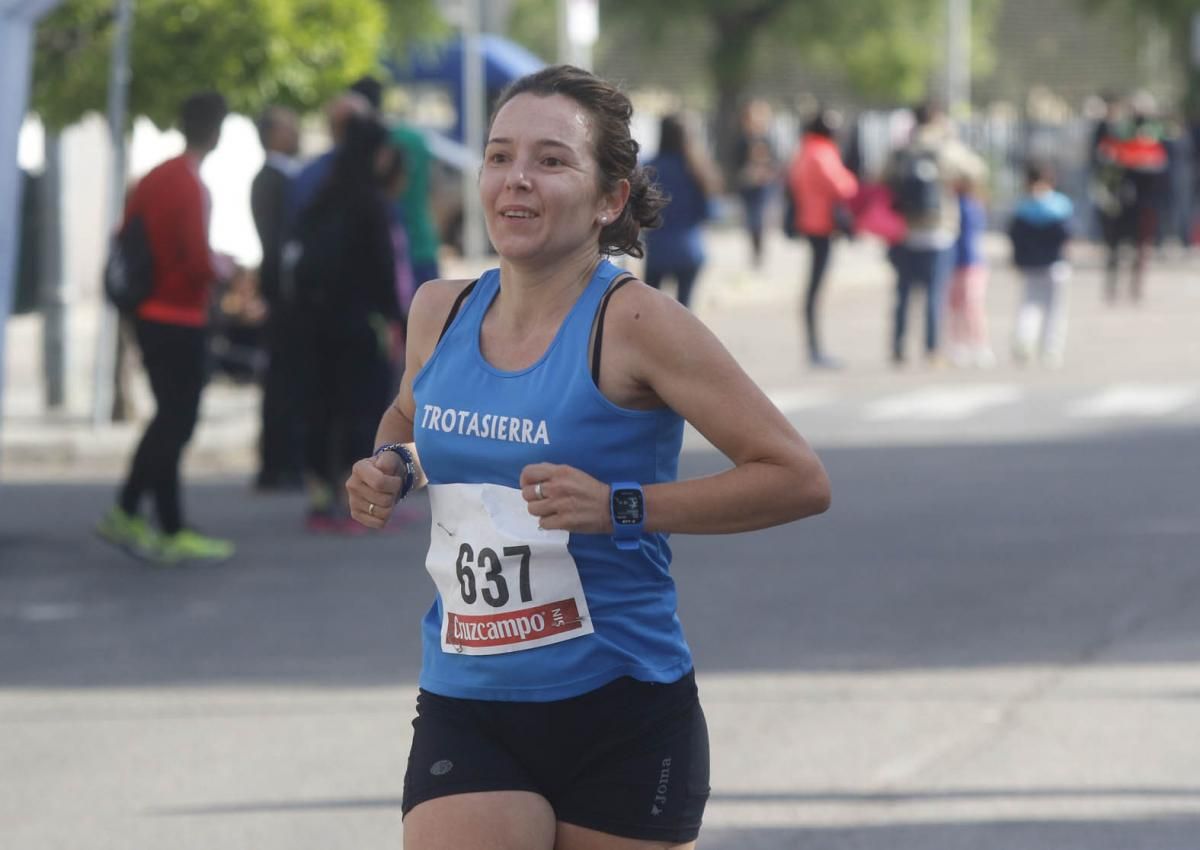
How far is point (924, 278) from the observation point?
707 inches

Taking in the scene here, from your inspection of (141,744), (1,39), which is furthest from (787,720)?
(1,39)

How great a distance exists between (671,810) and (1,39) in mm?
7173

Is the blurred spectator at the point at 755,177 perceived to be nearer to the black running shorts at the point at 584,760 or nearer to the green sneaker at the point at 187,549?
the green sneaker at the point at 187,549

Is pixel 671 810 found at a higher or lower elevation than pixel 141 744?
higher

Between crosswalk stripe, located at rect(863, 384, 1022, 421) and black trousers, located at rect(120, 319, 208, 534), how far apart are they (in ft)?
20.4

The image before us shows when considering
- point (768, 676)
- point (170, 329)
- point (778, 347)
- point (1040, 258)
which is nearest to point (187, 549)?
point (170, 329)

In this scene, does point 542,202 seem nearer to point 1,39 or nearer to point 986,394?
point 1,39

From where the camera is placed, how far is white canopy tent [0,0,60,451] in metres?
9.87

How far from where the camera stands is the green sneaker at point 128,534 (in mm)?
10094

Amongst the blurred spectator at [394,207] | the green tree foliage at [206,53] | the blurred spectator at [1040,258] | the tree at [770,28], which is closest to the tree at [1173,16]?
the tree at [770,28]

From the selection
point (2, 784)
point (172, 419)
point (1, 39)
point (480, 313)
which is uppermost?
point (1, 39)

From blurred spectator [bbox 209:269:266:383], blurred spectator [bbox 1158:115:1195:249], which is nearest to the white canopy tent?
blurred spectator [bbox 209:269:266:383]

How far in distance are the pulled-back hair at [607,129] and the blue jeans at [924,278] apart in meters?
14.5

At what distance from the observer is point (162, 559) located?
33.1 feet
